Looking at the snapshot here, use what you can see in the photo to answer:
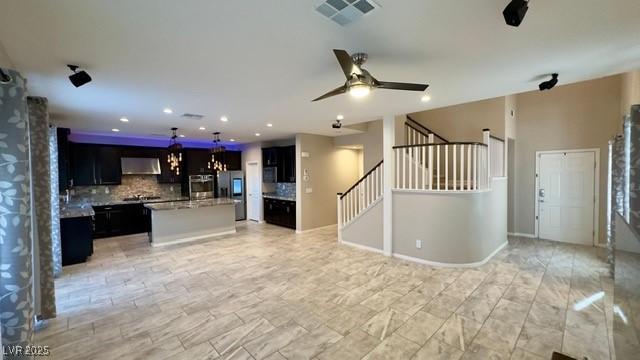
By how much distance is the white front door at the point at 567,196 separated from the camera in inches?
223

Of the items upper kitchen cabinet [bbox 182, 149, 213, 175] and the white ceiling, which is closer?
the white ceiling

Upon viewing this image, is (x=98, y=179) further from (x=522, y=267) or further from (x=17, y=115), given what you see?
(x=522, y=267)

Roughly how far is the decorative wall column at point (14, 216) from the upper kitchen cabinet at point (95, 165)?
6340 millimetres

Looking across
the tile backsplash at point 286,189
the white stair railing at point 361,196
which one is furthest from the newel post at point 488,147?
the tile backsplash at point 286,189

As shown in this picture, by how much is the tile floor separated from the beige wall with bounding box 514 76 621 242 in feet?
4.99

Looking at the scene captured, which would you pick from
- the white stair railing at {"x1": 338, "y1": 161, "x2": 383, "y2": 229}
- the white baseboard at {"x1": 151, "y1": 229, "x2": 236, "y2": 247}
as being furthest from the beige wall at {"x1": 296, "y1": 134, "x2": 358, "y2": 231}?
the white baseboard at {"x1": 151, "y1": 229, "x2": 236, "y2": 247}

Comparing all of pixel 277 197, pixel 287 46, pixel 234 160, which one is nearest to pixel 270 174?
pixel 277 197

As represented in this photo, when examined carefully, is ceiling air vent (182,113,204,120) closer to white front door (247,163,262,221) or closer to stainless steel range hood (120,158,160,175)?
stainless steel range hood (120,158,160,175)

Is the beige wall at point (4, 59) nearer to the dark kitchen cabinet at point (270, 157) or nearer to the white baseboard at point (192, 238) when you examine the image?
the white baseboard at point (192, 238)

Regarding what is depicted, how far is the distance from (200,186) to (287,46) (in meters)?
7.49

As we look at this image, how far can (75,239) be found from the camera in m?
4.95

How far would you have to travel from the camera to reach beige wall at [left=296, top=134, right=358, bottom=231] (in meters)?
7.36

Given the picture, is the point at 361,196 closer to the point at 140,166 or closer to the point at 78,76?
the point at 78,76

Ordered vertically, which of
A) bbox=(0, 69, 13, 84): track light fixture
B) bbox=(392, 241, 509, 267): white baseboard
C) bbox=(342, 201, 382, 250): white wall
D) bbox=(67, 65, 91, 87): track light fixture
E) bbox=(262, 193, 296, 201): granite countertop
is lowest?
bbox=(392, 241, 509, 267): white baseboard
